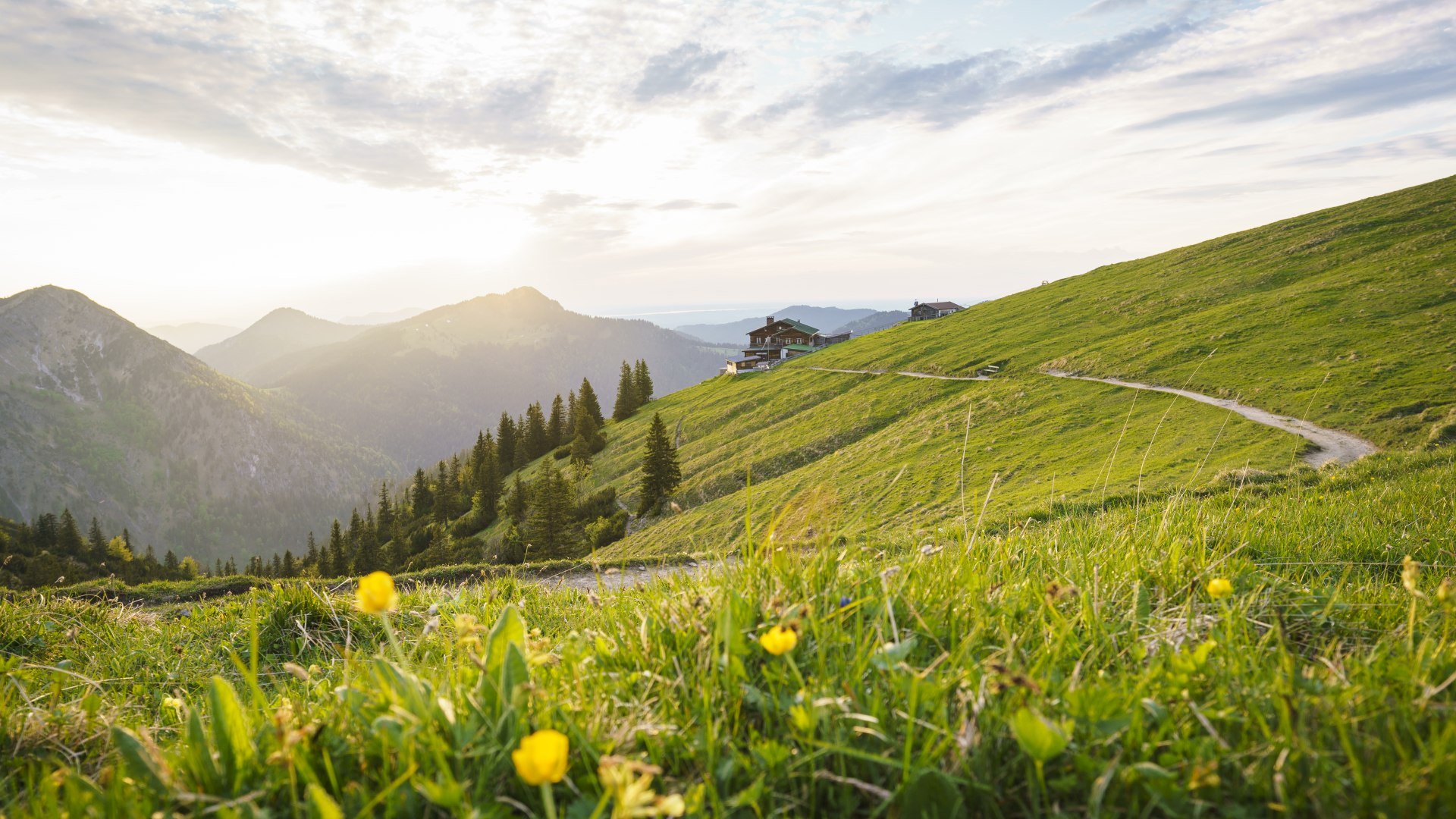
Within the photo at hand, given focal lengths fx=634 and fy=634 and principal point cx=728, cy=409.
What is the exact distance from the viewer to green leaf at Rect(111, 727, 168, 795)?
189 centimetres

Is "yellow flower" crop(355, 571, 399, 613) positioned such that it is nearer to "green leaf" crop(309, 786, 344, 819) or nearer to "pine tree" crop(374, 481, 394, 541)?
"green leaf" crop(309, 786, 344, 819)

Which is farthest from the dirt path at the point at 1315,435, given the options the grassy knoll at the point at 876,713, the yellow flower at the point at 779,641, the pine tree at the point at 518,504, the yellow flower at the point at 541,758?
the pine tree at the point at 518,504

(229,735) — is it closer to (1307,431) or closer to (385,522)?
(1307,431)

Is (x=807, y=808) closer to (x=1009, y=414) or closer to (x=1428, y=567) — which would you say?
(x=1428, y=567)

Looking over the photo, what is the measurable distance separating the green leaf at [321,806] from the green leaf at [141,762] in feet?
1.98

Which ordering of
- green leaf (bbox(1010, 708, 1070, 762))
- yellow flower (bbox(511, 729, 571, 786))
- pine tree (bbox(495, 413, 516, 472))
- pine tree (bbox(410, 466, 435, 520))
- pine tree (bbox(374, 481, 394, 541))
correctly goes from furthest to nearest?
pine tree (bbox(495, 413, 516, 472)) < pine tree (bbox(410, 466, 435, 520)) < pine tree (bbox(374, 481, 394, 541)) < green leaf (bbox(1010, 708, 1070, 762)) < yellow flower (bbox(511, 729, 571, 786))

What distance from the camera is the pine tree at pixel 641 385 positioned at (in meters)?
122

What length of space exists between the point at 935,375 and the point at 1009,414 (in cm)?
2180

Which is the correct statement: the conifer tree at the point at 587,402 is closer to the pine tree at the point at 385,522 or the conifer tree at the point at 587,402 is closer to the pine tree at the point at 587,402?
the pine tree at the point at 587,402

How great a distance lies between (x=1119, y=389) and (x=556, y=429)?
97.0m

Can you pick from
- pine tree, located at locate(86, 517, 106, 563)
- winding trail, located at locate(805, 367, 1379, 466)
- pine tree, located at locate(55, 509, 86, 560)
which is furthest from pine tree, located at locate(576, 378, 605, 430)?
pine tree, located at locate(86, 517, 106, 563)

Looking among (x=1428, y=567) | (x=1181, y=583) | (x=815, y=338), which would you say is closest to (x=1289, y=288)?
(x=1428, y=567)

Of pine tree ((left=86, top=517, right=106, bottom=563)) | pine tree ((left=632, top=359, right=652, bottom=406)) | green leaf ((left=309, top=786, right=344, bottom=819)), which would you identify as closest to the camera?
green leaf ((left=309, top=786, right=344, bottom=819))

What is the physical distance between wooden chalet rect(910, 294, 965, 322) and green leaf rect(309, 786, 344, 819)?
160 meters
